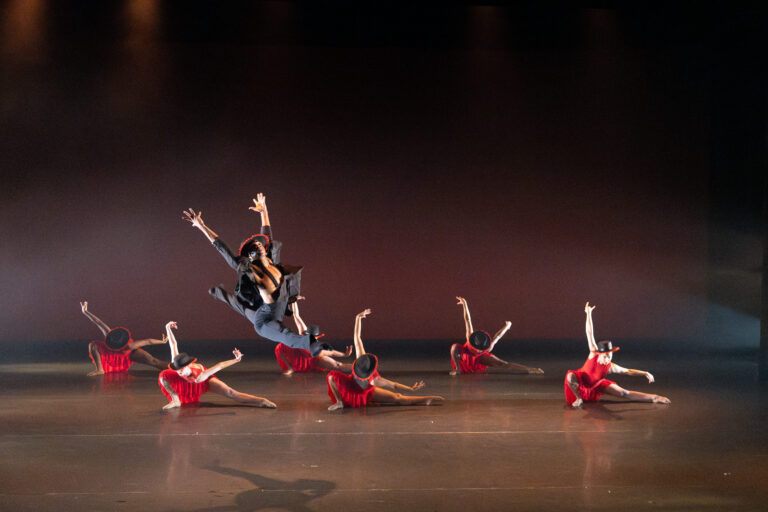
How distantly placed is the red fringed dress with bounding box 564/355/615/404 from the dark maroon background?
18.6 ft

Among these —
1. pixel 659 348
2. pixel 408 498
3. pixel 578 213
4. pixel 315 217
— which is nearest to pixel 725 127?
pixel 578 213

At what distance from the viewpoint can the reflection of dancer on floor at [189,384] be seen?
6.98 metres

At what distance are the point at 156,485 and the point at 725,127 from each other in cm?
1149

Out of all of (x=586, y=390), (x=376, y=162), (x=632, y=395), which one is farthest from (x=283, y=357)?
(x=376, y=162)

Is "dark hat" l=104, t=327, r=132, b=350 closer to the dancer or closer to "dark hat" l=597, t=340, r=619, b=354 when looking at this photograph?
the dancer

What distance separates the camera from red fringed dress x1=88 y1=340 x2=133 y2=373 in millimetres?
9258

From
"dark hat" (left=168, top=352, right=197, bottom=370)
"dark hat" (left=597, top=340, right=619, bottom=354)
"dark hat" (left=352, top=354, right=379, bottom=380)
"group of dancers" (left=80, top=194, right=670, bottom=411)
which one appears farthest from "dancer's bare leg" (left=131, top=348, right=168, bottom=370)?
"dark hat" (left=597, top=340, right=619, bottom=354)

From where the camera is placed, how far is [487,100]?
12930mm

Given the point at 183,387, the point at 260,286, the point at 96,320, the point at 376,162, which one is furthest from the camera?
the point at 376,162

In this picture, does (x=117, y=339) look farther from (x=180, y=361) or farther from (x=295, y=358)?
(x=180, y=361)

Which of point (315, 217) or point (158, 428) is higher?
point (315, 217)

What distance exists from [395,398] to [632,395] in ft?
7.63

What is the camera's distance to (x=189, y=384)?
721 cm

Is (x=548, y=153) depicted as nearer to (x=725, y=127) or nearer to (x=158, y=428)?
(x=725, y=127)
